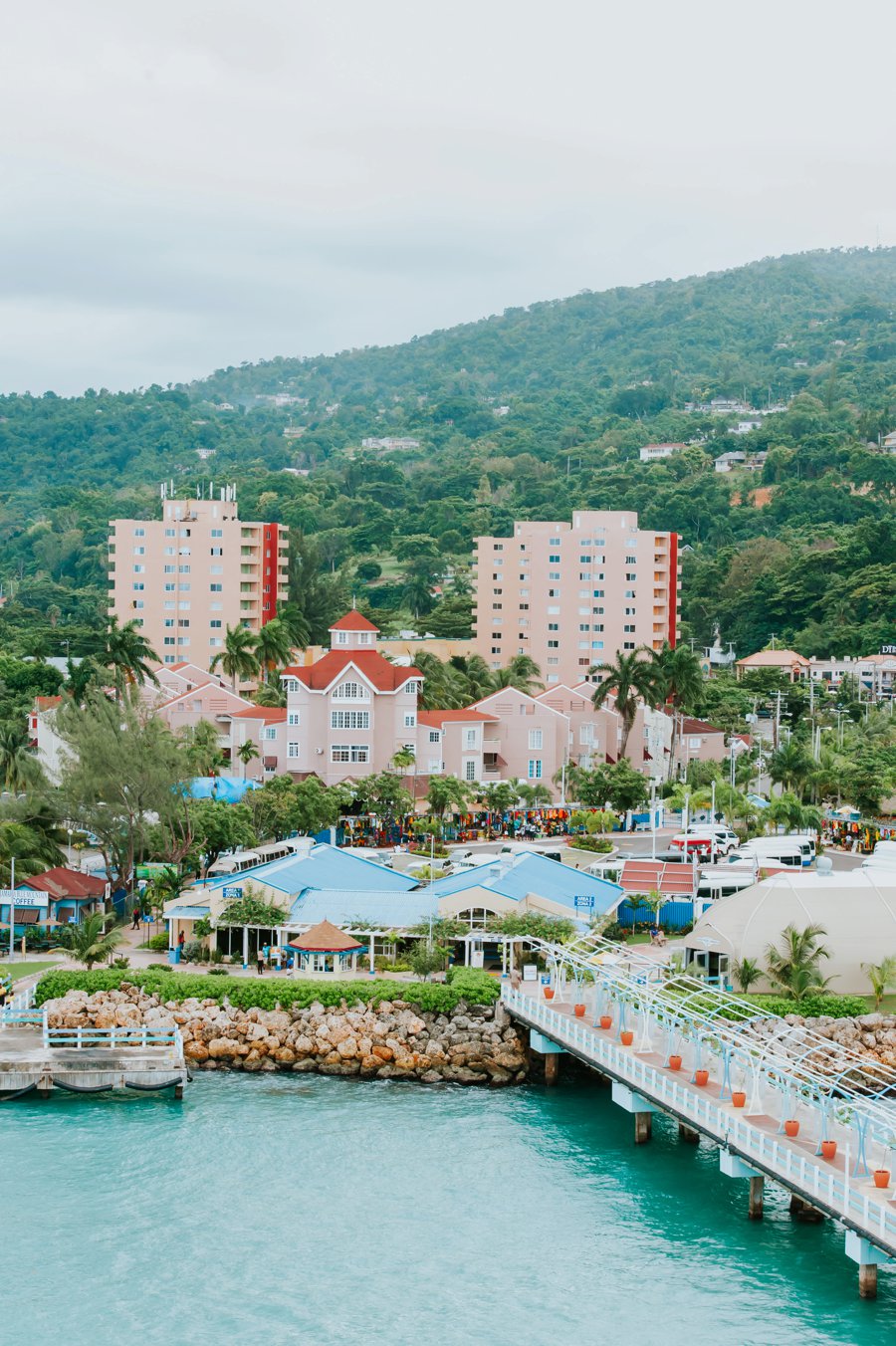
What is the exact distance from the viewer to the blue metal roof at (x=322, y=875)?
148 ft

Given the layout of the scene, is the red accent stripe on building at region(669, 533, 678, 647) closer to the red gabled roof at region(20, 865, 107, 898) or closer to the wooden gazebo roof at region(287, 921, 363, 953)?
the red gabled roof at region(20, 865, 107, 898)

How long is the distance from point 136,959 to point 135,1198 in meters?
13.0

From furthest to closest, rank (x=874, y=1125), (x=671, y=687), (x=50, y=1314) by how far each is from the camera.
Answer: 1. (x=671, y=687)
2. (x=874, y=1125)
3. (x=50, y=1314)

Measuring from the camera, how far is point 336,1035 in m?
38.4

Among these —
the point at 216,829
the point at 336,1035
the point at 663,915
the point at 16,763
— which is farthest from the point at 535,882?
the point at 16,763

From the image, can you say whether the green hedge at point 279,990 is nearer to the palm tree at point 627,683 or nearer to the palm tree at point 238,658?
the palm tree at point 627,683

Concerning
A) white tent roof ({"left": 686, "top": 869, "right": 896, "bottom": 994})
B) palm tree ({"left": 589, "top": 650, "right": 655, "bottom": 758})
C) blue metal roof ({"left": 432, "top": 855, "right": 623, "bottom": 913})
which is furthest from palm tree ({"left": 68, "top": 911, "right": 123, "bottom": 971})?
palm tree ({"left": 589, "top": 650, "right": 655, "bottom": 758})

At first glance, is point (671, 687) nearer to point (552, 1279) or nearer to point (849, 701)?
point (849, 701)

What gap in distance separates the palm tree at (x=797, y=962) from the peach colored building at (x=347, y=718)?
25.6 m

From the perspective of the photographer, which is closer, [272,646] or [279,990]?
[279,990]

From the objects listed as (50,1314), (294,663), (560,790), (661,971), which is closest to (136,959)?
(661,971)

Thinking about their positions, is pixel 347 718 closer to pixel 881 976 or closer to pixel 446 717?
pixel 446 717

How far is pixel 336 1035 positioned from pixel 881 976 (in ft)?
41.3

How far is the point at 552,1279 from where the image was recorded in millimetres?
27891
